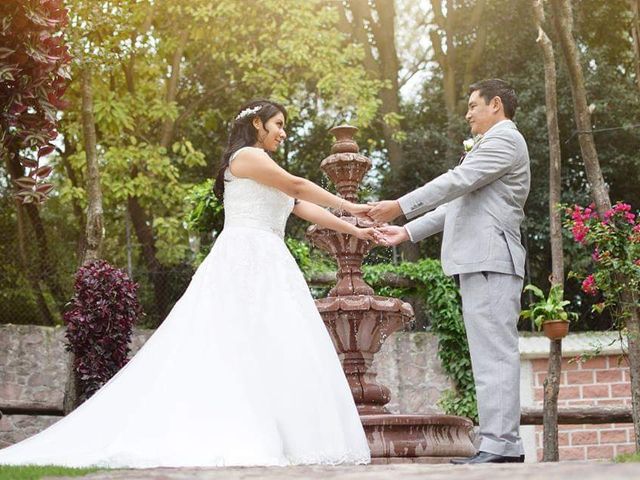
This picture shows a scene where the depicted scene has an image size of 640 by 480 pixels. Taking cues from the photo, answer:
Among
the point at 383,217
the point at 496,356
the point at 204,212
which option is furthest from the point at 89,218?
the point at 496,356

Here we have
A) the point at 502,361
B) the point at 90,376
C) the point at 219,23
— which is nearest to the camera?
the point at 502,361

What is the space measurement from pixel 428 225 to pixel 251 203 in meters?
1.06

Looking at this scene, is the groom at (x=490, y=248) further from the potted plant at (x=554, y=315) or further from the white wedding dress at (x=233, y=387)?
the potted plant at (x=554, y=315)

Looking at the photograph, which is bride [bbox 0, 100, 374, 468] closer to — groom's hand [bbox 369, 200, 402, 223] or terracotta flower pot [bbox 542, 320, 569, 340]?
groom's hand [bbox 369, 200, 402, 223]

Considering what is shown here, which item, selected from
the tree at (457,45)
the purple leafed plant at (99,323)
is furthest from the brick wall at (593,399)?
the tree at (457,45)

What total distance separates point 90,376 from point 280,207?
4.22m

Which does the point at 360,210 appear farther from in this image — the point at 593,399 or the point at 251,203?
the point at 593,399

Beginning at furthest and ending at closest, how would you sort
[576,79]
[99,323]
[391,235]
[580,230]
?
[576,79] < [99,323] < [580,230] < [391,235]

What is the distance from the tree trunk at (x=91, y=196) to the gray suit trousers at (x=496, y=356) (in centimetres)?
541

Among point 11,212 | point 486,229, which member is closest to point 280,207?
point 486,229

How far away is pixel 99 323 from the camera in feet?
28.6

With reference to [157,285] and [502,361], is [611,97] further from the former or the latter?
[502,361]

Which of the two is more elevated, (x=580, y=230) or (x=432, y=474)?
(x=580, y=230)

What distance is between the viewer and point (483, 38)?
16594 millimetres
